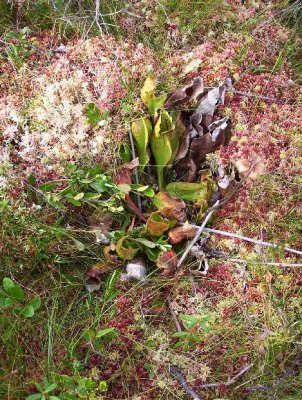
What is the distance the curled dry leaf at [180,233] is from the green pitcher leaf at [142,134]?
0.34 meters

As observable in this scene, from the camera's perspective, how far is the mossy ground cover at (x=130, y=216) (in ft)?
6.50

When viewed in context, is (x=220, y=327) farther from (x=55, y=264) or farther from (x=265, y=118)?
(x=265, y=118)

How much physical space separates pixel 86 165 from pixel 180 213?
1.61 feet

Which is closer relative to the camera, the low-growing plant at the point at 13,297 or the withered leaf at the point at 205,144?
the low-growing plant at the point at 13,297

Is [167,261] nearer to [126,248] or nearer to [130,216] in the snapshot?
[126,248]

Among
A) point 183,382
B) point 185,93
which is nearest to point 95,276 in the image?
point 183,382

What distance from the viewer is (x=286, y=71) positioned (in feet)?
8.90

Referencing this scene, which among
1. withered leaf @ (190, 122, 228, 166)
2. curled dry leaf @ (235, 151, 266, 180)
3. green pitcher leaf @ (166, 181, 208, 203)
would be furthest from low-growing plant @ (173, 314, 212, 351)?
withered leaf @ (190, 122, 228, 166)

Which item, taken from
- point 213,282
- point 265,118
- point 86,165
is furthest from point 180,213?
point 265,118

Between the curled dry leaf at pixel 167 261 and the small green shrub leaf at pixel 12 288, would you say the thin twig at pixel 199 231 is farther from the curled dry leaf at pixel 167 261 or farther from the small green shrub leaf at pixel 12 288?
the small green shrub leaf at pixel 12 288

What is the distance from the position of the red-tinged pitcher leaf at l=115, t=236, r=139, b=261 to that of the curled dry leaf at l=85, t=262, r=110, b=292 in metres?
0.09

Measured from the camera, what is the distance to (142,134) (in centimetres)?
235

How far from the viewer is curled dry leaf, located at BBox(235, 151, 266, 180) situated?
7.64 ft

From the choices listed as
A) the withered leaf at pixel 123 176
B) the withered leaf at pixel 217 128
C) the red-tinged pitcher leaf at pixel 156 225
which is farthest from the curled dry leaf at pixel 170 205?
the withered leaf at pixel 217 128
